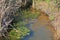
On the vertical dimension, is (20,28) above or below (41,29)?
above

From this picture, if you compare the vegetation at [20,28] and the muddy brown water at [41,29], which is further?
the muddy brown water at [41,29]

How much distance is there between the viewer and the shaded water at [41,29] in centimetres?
953

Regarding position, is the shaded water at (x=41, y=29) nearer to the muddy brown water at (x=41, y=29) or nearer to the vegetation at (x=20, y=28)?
the muddy brown water at (x=41, y=29)

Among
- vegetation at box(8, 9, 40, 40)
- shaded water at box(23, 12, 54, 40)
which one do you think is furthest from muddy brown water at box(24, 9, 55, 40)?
vegetation at box(8, 9, 40, 40)

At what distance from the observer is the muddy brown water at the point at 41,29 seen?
9531mm

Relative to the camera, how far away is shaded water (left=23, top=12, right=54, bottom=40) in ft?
31.3

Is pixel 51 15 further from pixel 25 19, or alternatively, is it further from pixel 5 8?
pixel 5 8

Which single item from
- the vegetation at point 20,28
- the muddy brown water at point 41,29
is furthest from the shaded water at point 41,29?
the vegetation at point 20,28

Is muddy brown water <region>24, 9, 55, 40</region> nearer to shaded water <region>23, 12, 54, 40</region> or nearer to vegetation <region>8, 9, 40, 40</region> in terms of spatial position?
shaded water <region>23, 12, 54, 40</region>

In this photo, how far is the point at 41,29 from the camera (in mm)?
10320

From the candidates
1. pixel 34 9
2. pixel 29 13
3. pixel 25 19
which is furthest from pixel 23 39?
pixel 34 9

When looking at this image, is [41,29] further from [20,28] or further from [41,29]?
[20,28]

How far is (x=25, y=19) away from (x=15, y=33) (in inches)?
89.6

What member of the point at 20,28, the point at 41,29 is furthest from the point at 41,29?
the point at 20,28
